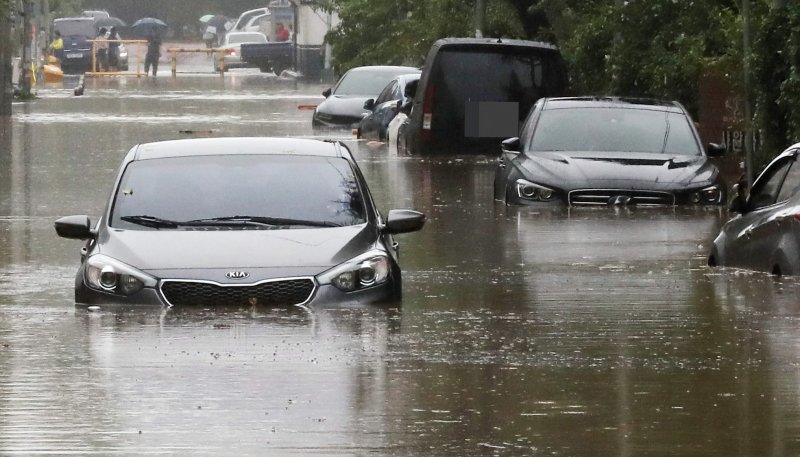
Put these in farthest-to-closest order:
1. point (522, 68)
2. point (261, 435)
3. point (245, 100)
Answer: point (245, 100)
point (522, 68)
point (261, 435)

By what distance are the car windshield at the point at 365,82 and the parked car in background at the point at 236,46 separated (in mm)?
38427

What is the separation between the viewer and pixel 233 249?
11883mm

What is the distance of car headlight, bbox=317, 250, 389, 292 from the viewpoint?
11.8 metres

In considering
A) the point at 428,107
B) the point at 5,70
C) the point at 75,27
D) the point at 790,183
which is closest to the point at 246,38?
the point at 75,27

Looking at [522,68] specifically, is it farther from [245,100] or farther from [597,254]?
[245,100]

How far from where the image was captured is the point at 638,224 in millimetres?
18281

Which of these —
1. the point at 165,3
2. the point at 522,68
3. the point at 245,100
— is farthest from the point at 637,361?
the point at 165,3

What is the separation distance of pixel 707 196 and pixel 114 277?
8979mm

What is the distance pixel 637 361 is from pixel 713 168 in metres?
10.2

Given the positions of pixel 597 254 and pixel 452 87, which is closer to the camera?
pixel 597 254

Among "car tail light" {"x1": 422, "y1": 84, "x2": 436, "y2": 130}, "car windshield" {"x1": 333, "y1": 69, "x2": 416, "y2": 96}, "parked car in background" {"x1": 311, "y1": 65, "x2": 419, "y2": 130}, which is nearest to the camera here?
"car tail light" {"x1": 422, "y1": 84, "x2": 436, "y2": 130}

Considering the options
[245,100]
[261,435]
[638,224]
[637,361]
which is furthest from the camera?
[245,100]

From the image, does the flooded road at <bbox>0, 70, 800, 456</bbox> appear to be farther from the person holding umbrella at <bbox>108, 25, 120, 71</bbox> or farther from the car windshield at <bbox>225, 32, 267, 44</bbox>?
the car windshield at <bbox>225, 32, 267, 44</bbox>

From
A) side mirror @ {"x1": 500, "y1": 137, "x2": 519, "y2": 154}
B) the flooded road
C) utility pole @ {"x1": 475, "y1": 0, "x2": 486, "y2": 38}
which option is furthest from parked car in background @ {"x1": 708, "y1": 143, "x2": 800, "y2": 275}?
utility pole @ {"x1": 475, "y1": 0, "x2": 486, "y2": 38}
